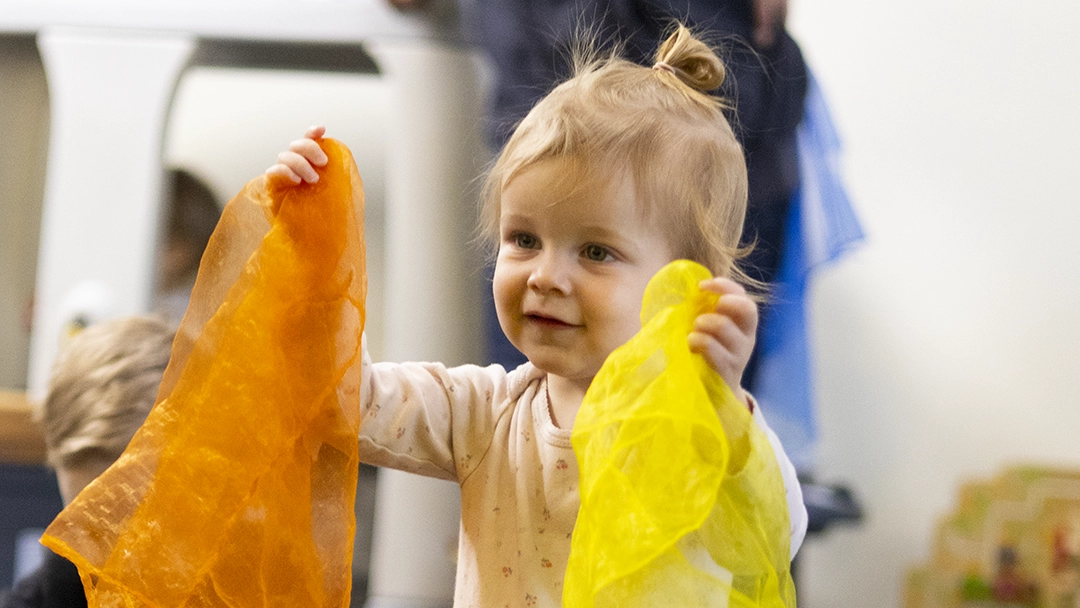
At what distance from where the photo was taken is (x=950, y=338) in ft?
4.33

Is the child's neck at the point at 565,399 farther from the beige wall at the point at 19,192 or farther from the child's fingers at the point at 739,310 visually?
the beige wall at the point at 19,192

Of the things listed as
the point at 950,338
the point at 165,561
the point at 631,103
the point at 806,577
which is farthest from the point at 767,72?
the point at 806,577

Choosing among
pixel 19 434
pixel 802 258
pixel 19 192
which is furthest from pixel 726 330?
pixel 19 192

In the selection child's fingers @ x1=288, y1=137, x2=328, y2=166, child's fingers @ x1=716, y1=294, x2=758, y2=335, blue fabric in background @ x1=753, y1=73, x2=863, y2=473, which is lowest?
blue fabric in background @ x1=753, y1=73, x2=863, y2=473

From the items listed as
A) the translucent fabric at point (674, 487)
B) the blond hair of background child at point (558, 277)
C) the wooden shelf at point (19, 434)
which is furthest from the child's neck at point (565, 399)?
the wooden shelf at point (19, 434)

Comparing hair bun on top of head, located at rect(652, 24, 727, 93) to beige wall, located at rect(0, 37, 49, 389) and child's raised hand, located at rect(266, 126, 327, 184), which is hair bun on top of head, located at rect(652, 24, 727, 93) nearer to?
child's raised hand, located at rect(266, 126, 327, 184)

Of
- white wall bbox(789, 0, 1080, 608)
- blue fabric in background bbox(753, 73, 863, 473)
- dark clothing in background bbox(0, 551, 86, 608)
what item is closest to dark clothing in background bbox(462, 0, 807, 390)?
blue fabric in background bbox(753, 73, 863, 473)

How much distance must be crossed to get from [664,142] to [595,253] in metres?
0.07

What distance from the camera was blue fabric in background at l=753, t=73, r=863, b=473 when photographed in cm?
89

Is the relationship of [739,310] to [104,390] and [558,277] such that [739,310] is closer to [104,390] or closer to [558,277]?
[558,277]

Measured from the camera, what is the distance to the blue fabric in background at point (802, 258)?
0.89 metres

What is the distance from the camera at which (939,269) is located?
1.32 meters

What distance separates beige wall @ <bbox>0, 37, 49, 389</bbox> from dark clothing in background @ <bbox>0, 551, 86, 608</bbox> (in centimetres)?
57

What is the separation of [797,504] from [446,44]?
0.79m
